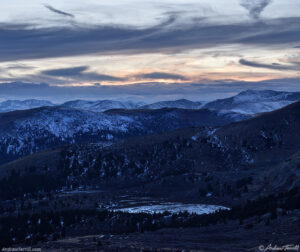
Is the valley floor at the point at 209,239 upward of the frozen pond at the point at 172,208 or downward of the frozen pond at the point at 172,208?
upward

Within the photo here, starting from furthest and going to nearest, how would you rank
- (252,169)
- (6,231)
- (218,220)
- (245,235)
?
(252,169)
(6,231)
(218,220)
(245,235)

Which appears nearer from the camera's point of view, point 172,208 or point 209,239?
point 209,239

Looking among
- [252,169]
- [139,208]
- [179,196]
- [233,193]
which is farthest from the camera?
[252,169]

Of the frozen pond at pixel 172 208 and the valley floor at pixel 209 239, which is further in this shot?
the frozen pond at pixel 172 208

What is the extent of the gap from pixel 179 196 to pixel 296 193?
220 ft

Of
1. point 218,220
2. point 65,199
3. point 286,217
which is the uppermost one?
point 286,217

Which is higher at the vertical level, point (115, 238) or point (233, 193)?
point (115, 238)

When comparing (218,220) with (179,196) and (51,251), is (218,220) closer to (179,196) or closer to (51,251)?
(51,251)

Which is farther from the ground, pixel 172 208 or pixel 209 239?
pixel 209 239

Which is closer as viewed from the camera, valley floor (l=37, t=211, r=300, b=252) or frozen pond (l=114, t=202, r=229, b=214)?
valley floor (l=37, t=211, r=300, b=252)

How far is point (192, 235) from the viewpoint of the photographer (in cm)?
8494

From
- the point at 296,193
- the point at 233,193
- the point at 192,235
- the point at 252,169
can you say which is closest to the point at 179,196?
the point at 233,193

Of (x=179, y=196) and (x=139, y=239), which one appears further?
(x=179, y=196)

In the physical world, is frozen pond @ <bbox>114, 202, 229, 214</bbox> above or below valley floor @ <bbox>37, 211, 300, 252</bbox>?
below
